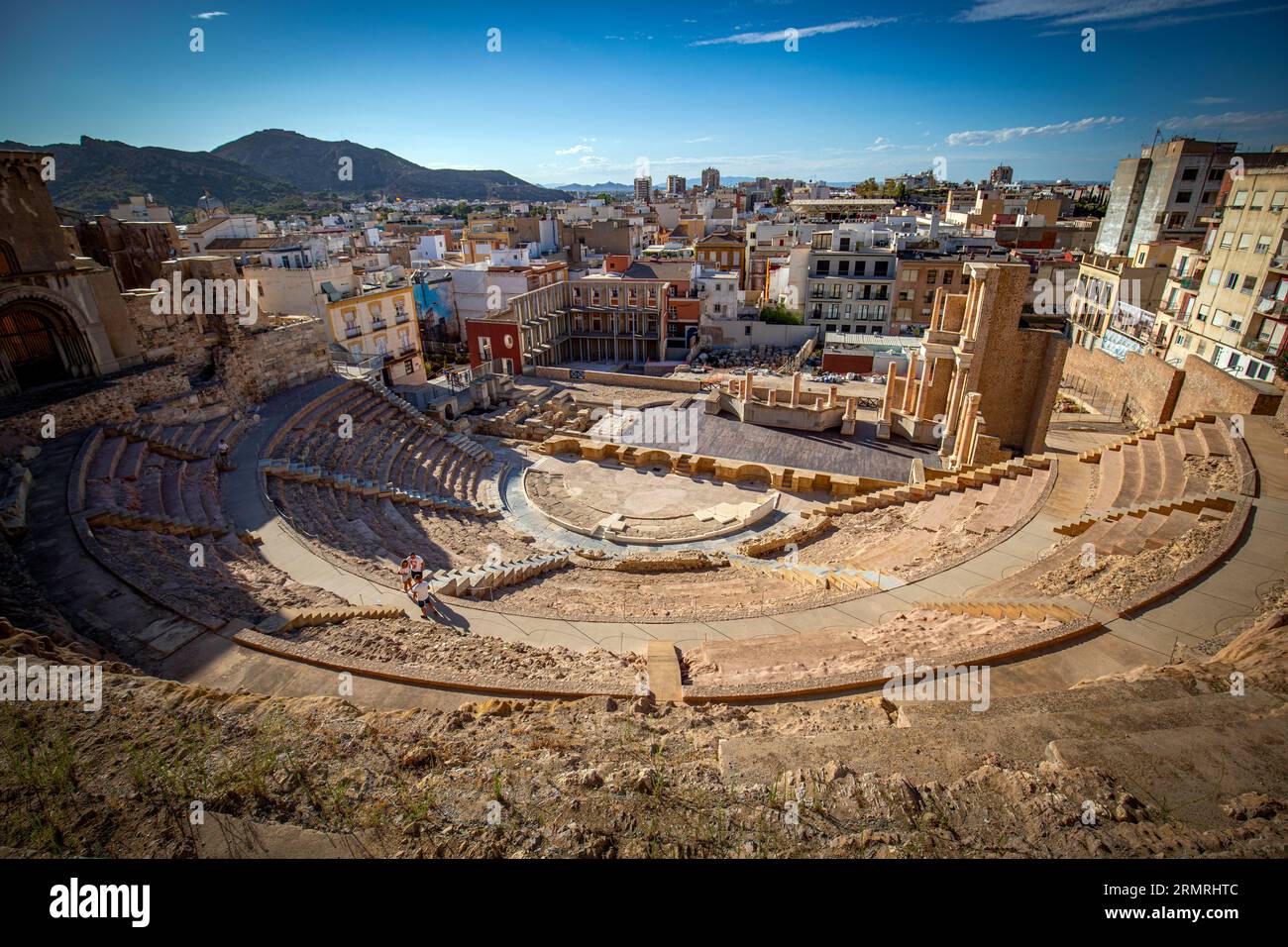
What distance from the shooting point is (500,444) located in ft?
94.2

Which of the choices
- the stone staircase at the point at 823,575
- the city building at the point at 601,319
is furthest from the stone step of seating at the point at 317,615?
the city building at the point at 601,319

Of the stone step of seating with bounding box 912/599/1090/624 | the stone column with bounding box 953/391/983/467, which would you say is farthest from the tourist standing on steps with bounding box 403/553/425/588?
the stone column with bounding box 953/391/983/467

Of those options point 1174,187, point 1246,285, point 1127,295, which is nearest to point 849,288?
point 1127,295

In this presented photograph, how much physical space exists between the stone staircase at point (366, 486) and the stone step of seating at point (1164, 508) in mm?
17142

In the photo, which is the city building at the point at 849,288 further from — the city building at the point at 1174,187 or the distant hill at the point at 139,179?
the distant hill at the point at 139,179

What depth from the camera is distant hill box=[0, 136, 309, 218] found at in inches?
4262

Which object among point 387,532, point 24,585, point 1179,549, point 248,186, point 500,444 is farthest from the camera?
point 248,186

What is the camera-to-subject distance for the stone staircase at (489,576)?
43.1 feet

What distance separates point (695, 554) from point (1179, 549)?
10190 millimetres

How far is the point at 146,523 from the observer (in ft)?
40.3

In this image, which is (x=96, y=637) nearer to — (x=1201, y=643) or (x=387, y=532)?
(x=387, y=532)

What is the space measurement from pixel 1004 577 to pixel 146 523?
17.6 metres
